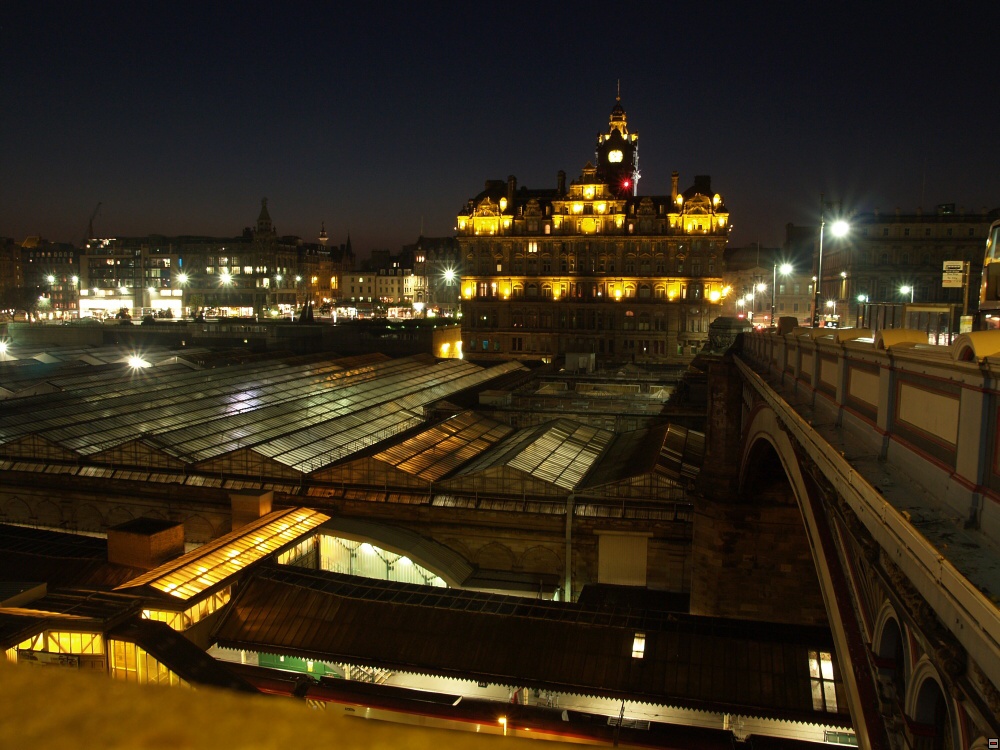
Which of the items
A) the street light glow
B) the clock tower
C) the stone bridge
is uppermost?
the clock tower

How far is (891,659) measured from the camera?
6.57 meters

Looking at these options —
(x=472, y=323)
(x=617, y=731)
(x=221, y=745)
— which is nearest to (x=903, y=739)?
(x=221, y=745)

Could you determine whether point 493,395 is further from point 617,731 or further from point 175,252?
point 175,252

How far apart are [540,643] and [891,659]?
11.1m

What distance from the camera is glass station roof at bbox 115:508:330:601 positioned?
1697cm

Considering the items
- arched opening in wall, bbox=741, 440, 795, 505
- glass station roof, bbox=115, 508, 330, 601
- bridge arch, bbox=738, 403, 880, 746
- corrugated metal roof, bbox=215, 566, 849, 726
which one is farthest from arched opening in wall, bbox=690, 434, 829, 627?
glass station roof, bbox=115, 508, 330, 601

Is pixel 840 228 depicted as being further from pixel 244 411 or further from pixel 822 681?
pixel 244 411

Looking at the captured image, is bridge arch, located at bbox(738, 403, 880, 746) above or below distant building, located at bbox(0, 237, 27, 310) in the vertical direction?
below

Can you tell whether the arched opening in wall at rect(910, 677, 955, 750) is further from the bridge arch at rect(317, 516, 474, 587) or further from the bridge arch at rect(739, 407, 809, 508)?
the bridge arch at rect(317, 516, 474, 587)

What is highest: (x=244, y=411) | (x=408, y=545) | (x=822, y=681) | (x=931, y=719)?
(x=931, y=719)

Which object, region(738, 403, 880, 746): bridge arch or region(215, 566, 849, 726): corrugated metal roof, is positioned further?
region(215, 566, 849, 726): corrugated metal roof

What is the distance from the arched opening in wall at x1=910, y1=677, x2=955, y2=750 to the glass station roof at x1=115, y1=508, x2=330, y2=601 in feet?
50.5

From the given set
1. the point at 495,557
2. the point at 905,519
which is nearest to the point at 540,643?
the point at 495,557

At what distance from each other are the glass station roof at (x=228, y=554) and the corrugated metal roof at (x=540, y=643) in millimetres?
1013
